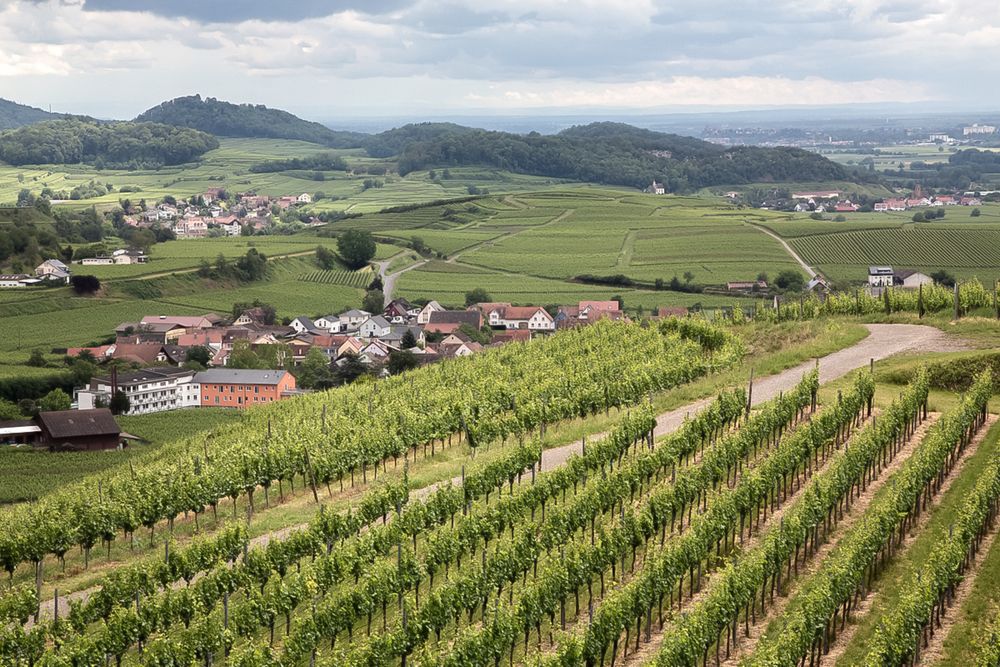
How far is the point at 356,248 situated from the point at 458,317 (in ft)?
96.8

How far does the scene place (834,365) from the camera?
37.2m

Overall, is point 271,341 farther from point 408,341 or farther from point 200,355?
point 408,341

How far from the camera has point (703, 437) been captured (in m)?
28.6

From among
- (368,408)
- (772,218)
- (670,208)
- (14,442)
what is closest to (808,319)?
(368,408)

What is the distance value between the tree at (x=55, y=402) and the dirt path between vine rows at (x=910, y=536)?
2016 inches

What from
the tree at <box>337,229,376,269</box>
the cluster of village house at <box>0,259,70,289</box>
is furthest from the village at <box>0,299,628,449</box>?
the tree at <box>337,229,376,269</box>

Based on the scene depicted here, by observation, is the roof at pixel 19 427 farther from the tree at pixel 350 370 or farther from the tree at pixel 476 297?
the tree at pixel 476 297

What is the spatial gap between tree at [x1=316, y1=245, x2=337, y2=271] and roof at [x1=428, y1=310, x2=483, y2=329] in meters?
28.4

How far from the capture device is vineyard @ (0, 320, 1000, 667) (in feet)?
58.5

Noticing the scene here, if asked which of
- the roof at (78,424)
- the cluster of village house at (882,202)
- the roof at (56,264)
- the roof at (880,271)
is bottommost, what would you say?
the roof at (78,424)

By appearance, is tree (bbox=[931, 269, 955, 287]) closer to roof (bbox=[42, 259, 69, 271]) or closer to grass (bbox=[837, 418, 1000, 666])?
grass (bbox=[837, 418, 1000, 666])

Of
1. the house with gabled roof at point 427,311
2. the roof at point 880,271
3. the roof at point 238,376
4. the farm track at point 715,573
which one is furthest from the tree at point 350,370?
the farm track at point 715,573

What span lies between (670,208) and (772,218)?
18026 millimetres

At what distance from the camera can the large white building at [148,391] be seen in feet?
227
